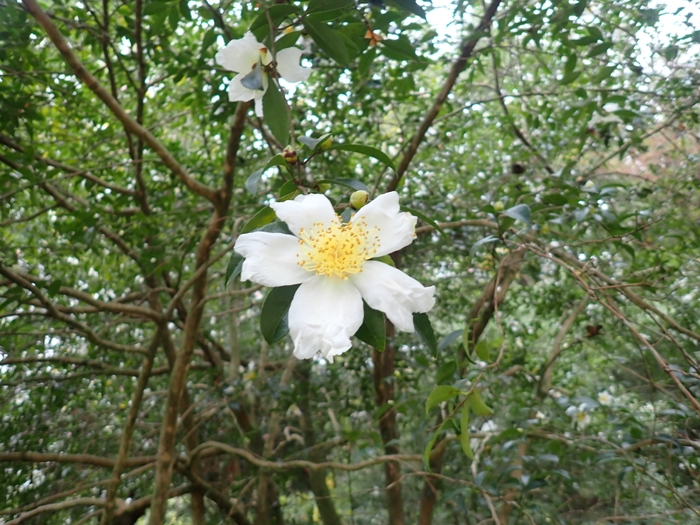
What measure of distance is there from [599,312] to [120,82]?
8.76 ft

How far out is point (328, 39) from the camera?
920mm

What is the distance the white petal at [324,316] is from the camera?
28.9 inches

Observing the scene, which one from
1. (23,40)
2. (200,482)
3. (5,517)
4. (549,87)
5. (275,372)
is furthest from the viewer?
(275,372)

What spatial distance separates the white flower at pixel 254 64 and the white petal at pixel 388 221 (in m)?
0.26

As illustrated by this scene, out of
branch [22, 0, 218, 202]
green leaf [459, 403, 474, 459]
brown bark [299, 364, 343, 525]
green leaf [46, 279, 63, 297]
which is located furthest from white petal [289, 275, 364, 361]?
brown bark [299, 364, 343, 525]

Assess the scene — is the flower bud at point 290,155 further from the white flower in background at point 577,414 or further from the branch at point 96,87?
the white flower in background at point 577,414

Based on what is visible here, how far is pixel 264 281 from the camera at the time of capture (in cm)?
77

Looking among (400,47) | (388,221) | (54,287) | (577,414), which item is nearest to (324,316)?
(388,221)

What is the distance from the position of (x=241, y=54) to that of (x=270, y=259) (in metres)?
0.40

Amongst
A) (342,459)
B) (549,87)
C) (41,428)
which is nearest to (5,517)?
(41,428)

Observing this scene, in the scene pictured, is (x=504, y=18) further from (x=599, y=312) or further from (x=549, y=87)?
(x=599, y=312)

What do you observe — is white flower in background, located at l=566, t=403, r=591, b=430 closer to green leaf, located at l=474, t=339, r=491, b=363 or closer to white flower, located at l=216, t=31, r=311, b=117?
green leaf, located at l=474, t=339, r=491, b=363

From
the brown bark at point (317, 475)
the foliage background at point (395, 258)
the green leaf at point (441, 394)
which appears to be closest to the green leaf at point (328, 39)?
the foliage background at point (395, 258)

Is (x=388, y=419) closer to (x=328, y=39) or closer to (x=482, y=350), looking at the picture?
(x=482, y=350)
